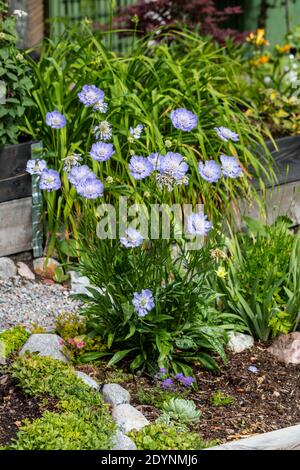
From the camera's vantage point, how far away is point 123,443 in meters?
3.54

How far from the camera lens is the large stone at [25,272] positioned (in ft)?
17.4

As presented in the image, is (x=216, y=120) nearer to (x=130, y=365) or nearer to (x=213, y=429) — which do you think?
(x=130, y=365)

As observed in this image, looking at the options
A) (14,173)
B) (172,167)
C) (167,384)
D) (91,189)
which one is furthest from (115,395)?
(14,173)

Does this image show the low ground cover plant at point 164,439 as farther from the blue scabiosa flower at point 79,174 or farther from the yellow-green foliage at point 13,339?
the blue scabiosa flower at point 79,174

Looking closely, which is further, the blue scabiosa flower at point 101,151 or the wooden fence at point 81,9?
the wooden fence at point 81,9

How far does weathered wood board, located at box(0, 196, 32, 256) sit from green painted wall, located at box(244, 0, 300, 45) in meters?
5.74

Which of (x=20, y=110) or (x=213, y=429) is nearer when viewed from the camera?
(x=213, y=429)

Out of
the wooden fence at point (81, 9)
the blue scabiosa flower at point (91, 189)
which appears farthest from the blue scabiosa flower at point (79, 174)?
the wooden fence at point (81, 9)

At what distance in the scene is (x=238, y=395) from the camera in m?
4.25

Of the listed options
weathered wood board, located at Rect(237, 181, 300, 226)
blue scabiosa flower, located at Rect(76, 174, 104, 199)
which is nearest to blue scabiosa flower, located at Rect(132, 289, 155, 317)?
blue scabiosa flower, located at Rect(76, 174, 104, 199)

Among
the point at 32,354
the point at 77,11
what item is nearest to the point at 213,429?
the point at 32,354

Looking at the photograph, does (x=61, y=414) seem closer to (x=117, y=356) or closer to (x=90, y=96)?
(x=117, y=356)

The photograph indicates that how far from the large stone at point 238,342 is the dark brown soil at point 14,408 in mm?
1173
